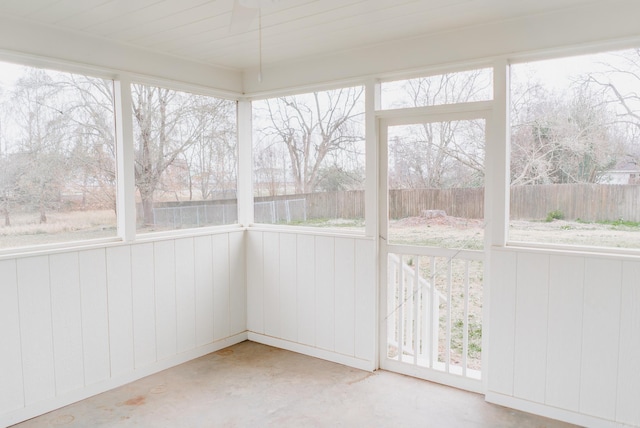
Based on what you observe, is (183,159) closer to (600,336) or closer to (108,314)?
(108,314)

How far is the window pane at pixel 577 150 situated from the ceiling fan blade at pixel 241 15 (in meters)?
1.74

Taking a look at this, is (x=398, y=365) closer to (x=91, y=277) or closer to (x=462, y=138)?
(x=462, y=138)

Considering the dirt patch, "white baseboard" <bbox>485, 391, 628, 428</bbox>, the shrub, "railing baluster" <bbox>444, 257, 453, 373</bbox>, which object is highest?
the shrub

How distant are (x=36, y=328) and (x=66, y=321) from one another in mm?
176

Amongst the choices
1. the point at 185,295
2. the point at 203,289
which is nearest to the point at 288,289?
the point at 203,289

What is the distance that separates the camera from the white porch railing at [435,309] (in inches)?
125

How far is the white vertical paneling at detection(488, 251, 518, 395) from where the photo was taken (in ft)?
9.53

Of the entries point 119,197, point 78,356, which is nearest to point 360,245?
point 119,197

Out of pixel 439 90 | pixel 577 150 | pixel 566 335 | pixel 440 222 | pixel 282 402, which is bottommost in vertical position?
pixel 282 402

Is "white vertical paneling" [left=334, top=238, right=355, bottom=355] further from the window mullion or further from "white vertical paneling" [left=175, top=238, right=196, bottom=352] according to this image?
the window mullion

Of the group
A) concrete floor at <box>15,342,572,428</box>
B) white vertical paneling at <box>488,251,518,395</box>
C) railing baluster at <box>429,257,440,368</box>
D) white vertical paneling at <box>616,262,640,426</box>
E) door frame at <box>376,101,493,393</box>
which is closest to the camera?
white vertical paneling at <box>616,262,640,426</box>

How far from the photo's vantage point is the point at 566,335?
2.73 meters

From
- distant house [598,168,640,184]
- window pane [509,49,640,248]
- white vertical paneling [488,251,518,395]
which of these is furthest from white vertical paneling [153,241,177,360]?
distant house [598,168,640,184]

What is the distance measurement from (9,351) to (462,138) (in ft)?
10.1
